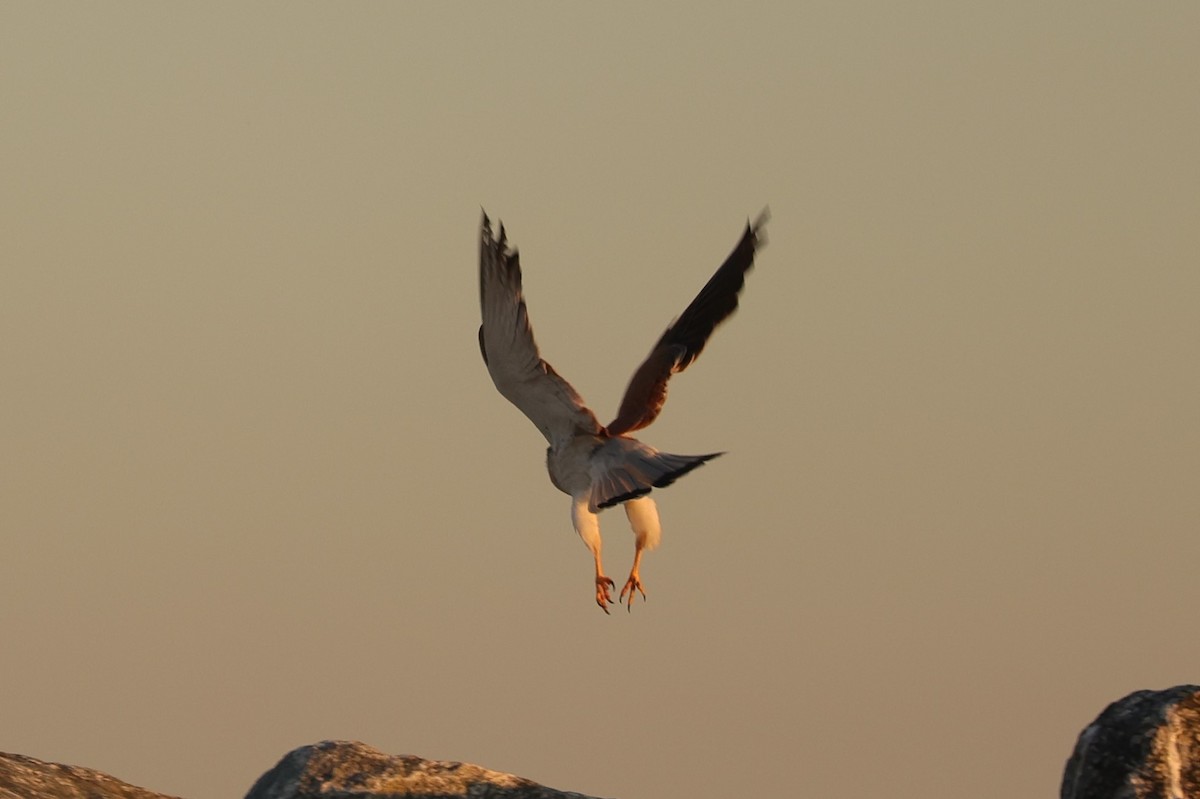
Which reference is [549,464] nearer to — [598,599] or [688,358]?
[598,599]

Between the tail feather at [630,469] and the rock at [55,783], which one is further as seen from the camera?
the tail feather at [630,469]

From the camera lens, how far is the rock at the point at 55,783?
13.6 m

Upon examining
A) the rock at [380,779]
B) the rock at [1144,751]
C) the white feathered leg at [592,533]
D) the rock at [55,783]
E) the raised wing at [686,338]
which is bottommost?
the rock at [55,783]

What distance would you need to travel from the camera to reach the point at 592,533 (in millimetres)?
18828

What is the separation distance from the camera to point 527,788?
13930 mm

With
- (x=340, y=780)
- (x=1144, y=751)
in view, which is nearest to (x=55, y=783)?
(x=340, y=780)

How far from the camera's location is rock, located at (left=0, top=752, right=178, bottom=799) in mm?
13625

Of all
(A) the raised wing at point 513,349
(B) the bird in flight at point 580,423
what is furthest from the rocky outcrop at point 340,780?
(A) the raised wing at point 513,349

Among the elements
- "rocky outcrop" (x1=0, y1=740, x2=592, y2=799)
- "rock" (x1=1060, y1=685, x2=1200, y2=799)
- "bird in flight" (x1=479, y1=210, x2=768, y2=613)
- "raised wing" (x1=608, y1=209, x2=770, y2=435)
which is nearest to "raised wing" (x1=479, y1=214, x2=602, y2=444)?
"bird in flight" (x1=479, y1=210, x2=768, y2=613)

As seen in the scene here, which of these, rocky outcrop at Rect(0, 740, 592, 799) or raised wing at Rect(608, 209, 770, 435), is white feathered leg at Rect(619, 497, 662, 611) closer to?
raised wing at Rect(608, 209, 770, 435)

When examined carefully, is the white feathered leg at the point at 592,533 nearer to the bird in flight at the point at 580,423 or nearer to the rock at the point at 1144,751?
the bird in flight at the point at 580,423

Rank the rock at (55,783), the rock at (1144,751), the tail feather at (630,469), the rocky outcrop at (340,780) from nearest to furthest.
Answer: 1. the rock at (1144,751)
2. the rock at (55,783)
3. the rocky outcrop at (340,780)
4. the tail feather at (630,469)

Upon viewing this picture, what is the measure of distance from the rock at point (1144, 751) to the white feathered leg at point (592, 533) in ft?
23.8

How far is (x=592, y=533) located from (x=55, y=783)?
20.8 ft
